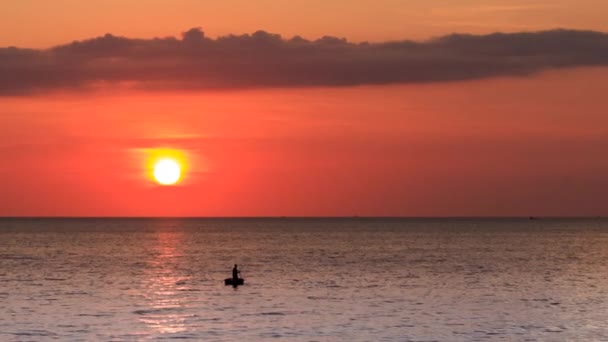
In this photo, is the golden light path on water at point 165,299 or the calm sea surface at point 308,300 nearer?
the calm sea surface at point 308,300

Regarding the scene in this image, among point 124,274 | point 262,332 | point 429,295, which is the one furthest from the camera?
point 124,274

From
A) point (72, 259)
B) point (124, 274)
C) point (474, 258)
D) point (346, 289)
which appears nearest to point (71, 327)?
point (346, 289)

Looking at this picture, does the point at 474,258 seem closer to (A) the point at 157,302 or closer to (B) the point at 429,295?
(B) the point at 429,295

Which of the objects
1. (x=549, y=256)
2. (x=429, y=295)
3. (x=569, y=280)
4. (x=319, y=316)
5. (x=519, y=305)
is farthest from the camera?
(x=549, y=256)

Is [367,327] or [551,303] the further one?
[551,303]

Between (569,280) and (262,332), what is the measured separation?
47.0 m

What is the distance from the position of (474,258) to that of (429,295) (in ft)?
202

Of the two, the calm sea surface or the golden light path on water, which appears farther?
the golden light path on water

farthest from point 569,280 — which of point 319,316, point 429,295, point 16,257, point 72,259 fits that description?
point 16,257

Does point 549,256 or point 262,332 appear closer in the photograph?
point 262,332

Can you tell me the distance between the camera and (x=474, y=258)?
141750mm

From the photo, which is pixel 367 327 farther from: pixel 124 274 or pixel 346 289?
pixel 124 274

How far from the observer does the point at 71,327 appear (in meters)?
61.1

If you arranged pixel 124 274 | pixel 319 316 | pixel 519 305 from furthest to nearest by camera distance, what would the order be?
pixel 124 274
pixel 519 305
pixel 319 316
